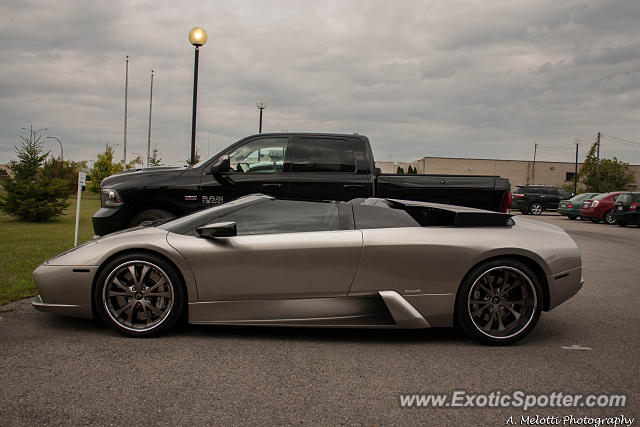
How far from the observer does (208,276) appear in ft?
12.7

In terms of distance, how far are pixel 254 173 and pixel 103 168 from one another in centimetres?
4602

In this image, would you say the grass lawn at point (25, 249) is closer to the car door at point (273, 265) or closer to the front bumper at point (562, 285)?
the car door at point (273, 265)

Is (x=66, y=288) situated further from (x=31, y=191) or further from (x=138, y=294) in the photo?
(x=31, y=191)

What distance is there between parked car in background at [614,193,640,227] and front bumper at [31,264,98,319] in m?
20.7

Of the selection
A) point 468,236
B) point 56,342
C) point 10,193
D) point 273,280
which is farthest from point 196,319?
point 10,193

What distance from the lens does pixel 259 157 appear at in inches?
273

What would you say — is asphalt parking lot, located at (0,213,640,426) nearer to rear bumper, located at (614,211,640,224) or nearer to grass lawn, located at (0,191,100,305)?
→ grass lawn, located at (0,191,100,305)

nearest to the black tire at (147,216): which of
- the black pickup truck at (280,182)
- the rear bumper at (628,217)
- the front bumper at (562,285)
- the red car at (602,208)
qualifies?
the black pickup truck at (280,182)

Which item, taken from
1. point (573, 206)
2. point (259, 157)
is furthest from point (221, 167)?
point (573, 206)

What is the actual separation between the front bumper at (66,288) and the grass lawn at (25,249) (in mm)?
1450

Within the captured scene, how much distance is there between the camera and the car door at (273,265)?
3854 millimetres

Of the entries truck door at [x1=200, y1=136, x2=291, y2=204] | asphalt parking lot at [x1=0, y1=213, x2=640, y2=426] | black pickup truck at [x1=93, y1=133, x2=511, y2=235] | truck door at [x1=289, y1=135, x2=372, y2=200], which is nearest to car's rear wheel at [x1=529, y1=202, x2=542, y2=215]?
black pickup truck at [x1=93, y1=133, x2=511, y2=235]

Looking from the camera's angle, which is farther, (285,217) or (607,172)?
(607,172)

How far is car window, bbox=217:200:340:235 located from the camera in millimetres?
4055
